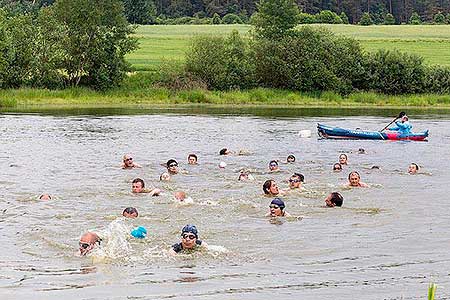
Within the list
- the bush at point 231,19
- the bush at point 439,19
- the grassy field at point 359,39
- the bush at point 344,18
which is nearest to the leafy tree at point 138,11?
the grassy field at point 359,39

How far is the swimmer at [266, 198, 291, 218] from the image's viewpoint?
22184 mm

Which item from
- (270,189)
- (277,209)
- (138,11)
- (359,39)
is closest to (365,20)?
(138,11)

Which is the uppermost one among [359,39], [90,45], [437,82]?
[90,45]

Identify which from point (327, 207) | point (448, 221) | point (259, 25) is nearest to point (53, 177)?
point (327, 207)

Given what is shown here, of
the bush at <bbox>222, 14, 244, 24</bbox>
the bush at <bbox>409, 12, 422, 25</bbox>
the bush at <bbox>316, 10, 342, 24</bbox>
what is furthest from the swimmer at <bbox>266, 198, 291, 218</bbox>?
the bush at <bbox>409, 12, 422, 25</bbox>

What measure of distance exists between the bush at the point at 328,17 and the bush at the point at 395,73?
58.9 m

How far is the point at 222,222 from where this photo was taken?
2202cm

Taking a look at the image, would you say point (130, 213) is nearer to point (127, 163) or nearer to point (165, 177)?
point (165, 177)

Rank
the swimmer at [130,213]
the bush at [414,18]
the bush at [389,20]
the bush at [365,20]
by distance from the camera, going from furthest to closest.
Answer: the bush at [414,18] < the bush at [389,20] < the bush at [365,20] < the swimmer at [130,213]

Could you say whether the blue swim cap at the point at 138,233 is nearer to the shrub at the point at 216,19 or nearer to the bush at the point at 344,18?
the shrub at the point at 216,19

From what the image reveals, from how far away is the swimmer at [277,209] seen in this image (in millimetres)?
22184

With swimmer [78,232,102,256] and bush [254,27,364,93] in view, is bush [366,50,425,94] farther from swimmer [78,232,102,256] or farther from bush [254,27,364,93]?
swimmer [78,232,102,256]

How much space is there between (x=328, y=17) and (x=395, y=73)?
61.5 m

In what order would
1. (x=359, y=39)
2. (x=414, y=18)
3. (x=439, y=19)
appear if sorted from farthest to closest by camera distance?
1. (x=414, y=18)
2. (x=439, y=19)
3. (x=359, y=39)
